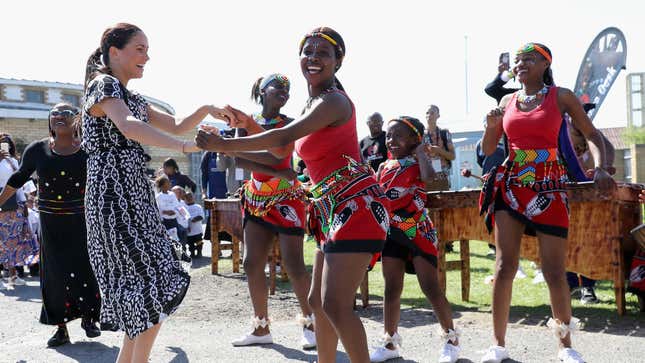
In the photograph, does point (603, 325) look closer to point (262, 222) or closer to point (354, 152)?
point (262, 222)

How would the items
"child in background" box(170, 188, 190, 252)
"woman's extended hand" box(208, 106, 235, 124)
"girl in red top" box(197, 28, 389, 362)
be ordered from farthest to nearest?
"child in background" box(170, 188, 190, 252) < "woman's extended hand" box(208, 106, 235, 124) < "girl in red top" box(197, 28, 389, 362)

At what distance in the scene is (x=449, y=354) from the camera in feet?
15.7

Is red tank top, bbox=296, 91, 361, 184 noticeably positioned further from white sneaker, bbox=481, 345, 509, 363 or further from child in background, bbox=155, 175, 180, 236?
child in background, bbox=155, 175, 180, 236

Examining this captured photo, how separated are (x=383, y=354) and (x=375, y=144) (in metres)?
3.82

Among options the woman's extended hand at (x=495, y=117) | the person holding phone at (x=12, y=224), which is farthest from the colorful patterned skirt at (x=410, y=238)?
the person holding phone at (x=12, y=224)

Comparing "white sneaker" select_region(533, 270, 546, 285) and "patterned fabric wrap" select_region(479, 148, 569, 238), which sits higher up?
"patterned fabric wrap" select_region(479, 148, 569, 238)

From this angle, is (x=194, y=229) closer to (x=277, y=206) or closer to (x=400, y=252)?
(x=277, y=206)

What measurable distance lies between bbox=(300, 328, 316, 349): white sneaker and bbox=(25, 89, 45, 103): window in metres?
26.8

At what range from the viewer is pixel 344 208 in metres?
3.58

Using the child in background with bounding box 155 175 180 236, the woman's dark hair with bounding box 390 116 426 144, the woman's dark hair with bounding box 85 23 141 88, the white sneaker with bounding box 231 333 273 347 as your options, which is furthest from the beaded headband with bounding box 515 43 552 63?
the child in background with bounding box 155 175 180 236

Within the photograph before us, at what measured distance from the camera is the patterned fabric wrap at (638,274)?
6.08 m

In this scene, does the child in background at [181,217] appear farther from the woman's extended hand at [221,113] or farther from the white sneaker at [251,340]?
the woman's extended hand at [221,113]

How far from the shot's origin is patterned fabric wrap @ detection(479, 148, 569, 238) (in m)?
4.60

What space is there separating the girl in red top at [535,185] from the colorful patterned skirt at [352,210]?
142 centimetres
